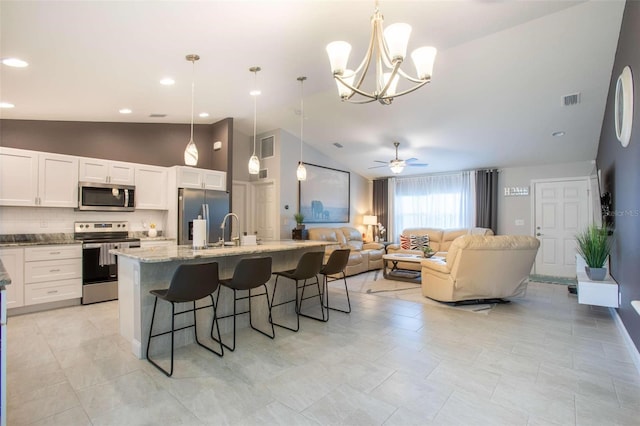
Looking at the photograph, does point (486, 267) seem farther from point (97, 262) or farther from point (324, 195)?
point (97, 262)

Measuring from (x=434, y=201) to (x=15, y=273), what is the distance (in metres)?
8.23

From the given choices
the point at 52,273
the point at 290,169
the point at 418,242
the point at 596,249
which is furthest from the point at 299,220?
the point at 596,249

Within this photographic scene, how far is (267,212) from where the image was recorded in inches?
285

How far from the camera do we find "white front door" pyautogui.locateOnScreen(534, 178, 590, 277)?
6.56m

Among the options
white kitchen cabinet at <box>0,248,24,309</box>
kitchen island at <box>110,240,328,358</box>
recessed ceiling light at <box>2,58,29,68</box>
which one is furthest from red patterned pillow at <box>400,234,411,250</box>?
recessed ceiling light at <box>2,58,29,68</box>

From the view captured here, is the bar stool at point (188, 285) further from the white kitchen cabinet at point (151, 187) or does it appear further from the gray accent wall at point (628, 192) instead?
the gray accent wall at point (628, 192)

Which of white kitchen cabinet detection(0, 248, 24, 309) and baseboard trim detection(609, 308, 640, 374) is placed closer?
baseboard trim detection(609, 308, 640, 374)

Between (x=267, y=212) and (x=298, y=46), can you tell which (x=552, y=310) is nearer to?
(x=298, y=46)

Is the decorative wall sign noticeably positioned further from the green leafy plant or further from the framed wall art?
the framed wall art

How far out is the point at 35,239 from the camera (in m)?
4.37

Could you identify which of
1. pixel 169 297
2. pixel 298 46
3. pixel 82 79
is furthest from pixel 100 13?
pixel 169 297

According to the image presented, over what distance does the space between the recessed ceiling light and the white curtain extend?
792 centimetres

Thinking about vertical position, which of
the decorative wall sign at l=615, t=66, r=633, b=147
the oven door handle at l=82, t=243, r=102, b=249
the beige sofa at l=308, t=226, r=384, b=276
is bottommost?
the beige sofa at l=308, t=226, r=384, b=276

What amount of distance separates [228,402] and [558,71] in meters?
5.13
